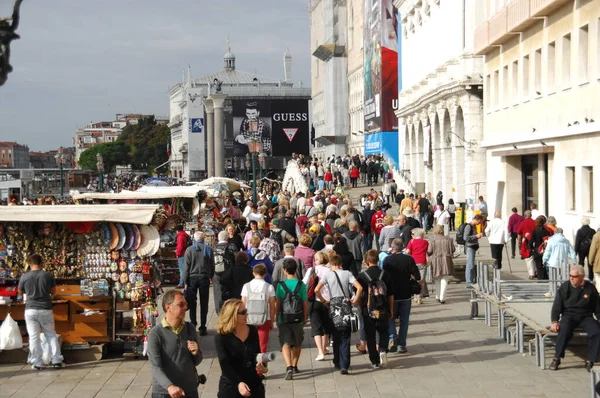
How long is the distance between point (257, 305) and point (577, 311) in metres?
3.54

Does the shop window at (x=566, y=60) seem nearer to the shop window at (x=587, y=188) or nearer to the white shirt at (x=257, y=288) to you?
the shop window at (x=587, y=188)

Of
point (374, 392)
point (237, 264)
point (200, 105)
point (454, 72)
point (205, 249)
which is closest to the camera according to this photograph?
point (374, 392)

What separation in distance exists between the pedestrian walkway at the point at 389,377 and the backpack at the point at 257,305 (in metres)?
0.73

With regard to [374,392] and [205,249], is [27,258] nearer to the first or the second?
[205,249]

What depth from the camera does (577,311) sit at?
39.1 feet

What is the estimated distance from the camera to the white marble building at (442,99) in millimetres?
38812

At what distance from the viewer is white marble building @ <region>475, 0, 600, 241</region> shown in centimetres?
2450

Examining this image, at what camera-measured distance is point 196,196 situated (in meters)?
26.3

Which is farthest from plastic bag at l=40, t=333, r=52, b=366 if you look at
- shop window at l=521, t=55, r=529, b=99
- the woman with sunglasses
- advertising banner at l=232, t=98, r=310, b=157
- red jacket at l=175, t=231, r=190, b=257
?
advertising banner at l=232, t=98, r=310, b=157

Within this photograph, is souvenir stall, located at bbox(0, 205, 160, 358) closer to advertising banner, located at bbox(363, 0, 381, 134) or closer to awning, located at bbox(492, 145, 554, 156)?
awning, located at bbox(492, 145, 554, 156)

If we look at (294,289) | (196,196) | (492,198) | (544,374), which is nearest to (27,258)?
(294,289)

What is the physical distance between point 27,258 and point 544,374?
21.3 ft

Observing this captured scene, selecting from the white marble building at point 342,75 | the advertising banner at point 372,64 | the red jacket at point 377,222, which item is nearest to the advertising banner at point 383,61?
the advertising banner at point 372,64

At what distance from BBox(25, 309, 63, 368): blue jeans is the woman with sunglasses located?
18.4 ft
